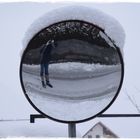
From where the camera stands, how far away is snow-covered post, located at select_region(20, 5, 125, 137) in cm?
133

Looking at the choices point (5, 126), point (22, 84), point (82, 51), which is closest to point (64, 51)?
point (82, 51)

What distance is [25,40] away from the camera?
1.37 m

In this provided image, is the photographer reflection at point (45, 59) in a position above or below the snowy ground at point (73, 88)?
above

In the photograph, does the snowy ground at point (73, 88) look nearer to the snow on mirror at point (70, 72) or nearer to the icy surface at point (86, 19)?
the snow on mirror at point (70, 72)

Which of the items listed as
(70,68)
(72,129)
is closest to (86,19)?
(70,68)

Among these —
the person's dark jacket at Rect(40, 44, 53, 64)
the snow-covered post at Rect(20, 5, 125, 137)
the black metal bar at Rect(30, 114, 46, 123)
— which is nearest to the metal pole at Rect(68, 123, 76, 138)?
the snow-covered post at Rect(20, 5, 125, 137)

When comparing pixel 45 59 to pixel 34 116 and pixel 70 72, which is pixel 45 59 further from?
pixel 34 116

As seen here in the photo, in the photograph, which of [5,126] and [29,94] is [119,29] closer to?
[29,94]

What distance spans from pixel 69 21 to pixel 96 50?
0.17m

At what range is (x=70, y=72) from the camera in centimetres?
137

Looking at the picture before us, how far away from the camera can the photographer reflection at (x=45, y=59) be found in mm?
1351

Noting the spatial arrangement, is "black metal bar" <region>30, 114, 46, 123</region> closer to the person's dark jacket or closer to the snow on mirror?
the snow on mirror

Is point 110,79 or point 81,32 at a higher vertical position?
point 81,32

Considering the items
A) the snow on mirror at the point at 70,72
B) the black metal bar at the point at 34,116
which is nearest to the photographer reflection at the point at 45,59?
the snow on mirror at the point at 70,72
